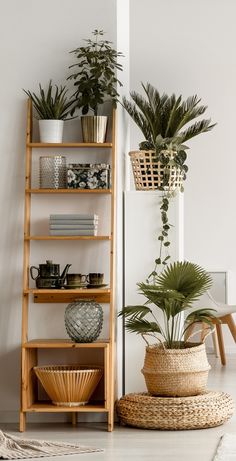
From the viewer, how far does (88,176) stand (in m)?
4.97

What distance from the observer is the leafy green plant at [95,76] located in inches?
196

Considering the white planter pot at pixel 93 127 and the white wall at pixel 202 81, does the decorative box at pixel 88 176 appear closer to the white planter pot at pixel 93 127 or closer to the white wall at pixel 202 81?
the white planter pot at pixel 93 127

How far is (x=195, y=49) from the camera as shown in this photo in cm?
881

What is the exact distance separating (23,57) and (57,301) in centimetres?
140

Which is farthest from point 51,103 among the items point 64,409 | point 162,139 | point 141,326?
point 64,409

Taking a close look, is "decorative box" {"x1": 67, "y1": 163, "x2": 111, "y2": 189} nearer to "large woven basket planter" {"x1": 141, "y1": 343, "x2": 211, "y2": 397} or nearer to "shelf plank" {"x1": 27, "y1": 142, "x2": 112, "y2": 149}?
"shelf plank" {"x1": 27, "y1": 142, "x2": 112, "y2": 149}

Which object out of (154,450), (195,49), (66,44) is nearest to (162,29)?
(195,49)

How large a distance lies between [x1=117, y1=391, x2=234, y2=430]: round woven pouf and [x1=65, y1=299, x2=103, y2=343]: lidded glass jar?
41 centimetres

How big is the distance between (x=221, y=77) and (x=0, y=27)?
408cm

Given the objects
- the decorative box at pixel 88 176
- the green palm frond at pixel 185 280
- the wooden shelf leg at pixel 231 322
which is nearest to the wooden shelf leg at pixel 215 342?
the wooden shelf leg at pixel 231 322

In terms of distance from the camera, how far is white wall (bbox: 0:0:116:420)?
5.13 meters

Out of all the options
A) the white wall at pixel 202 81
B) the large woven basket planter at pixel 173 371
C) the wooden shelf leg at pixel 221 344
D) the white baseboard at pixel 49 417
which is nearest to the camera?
the large woven basket planter at pixel 173 371

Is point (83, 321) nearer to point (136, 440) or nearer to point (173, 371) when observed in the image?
point (173, 371)

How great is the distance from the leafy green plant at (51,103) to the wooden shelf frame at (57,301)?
0.07 meters
